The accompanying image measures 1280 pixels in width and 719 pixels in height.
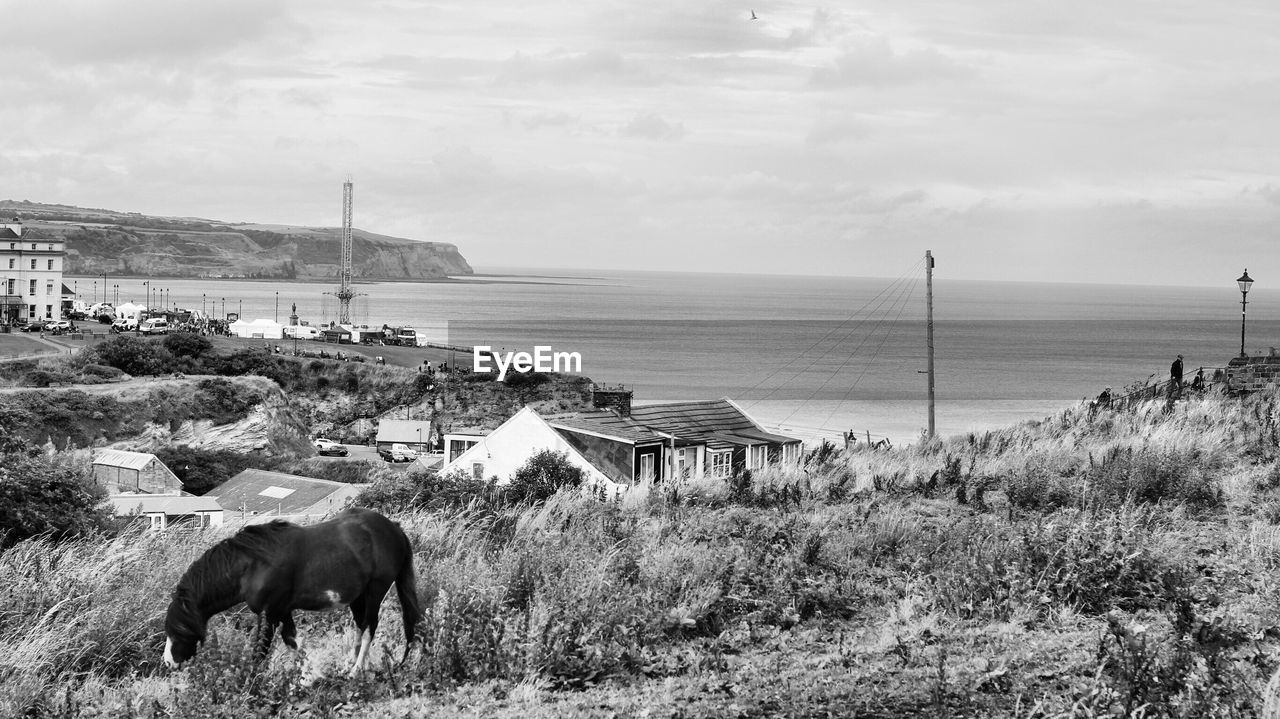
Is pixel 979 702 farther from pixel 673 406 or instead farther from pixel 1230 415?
pixel 673 406

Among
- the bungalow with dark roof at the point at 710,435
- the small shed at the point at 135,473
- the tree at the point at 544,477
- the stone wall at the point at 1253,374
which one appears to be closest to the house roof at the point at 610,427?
the bungalow with dark roof at the point at 710,435

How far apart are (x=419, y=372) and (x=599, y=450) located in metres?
66.6

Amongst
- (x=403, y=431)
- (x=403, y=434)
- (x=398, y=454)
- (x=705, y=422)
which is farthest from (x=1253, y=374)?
(x=403, y=431)

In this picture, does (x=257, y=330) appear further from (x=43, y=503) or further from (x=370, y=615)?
(x=370, y=615)

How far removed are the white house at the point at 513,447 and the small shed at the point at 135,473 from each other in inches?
688

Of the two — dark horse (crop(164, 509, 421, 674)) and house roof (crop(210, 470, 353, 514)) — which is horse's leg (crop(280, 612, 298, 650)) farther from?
house roof (crop(210, 470, 353, 514))

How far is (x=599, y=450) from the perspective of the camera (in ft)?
95.3

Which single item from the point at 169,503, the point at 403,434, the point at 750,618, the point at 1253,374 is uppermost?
the point at 1253,374

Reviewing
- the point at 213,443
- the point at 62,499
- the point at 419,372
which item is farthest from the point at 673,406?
the point at 419,372

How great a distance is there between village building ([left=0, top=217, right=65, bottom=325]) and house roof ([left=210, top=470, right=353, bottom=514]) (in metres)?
69.8

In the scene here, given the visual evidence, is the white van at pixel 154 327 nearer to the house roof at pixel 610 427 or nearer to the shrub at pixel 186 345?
the shrub at pixel 186 345

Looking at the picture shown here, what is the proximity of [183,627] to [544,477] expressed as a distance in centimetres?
1156

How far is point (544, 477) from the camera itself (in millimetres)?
16328

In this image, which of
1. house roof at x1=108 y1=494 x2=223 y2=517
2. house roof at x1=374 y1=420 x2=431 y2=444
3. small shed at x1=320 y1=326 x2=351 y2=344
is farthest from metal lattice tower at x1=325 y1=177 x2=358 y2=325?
house roof at x1=108 y1=494 x2=223 y2=517
